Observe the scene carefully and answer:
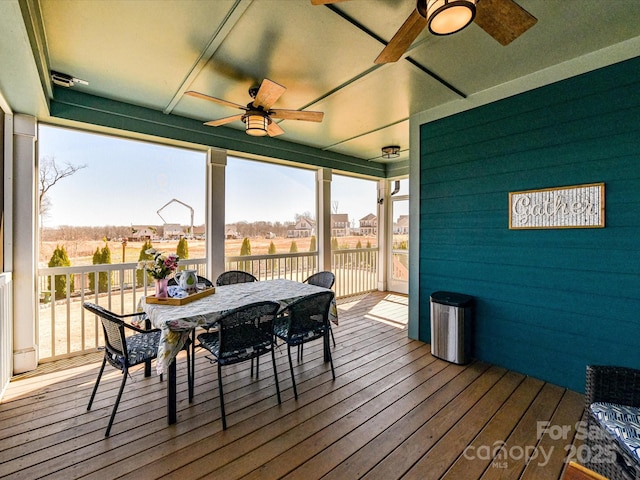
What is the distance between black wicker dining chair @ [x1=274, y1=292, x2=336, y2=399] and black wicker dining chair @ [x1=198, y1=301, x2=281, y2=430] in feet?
0.60

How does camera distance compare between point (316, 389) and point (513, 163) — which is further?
point (513, 163)

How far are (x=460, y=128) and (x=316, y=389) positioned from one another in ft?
10.4

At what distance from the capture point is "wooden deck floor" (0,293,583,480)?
1.72 metres

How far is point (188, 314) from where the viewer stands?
215 centimetres

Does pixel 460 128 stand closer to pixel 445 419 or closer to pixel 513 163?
pixel 513 163

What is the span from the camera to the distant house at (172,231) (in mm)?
3807

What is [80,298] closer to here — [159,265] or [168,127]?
[159,265]

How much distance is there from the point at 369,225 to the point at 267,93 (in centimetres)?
436

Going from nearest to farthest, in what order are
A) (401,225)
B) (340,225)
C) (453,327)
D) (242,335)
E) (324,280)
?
(242,335) → (453,327) → (324,280) → (340,225) → (401,225)

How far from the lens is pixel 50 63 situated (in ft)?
8.14

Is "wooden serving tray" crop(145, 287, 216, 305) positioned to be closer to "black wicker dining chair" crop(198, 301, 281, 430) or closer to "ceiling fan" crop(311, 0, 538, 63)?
"black wicker dining chair" crop(198, 301, 281, 430)

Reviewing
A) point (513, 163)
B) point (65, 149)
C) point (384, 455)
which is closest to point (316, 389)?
point (384, 455)

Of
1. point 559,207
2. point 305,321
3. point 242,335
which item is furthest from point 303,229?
point 559,207

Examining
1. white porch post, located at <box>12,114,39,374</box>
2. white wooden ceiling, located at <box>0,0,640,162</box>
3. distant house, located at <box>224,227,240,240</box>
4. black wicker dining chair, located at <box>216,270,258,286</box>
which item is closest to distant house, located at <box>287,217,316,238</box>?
distant house, located at <box>224,227,240,240</box>
